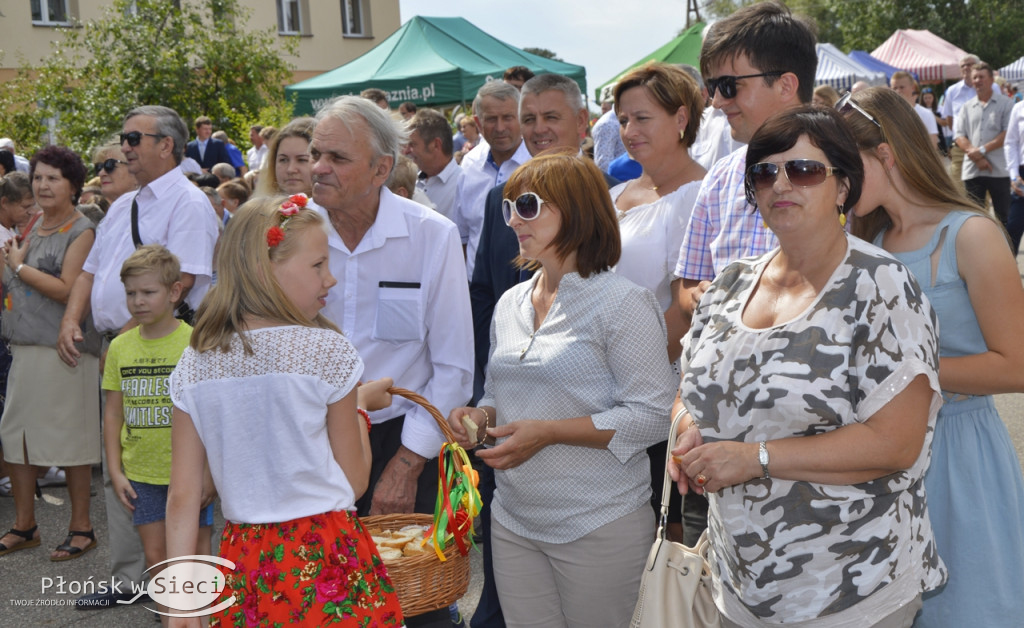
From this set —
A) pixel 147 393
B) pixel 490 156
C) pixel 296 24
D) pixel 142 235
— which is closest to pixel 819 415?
pixel 147 393

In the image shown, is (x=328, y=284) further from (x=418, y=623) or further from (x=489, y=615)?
(x=489, y=615)

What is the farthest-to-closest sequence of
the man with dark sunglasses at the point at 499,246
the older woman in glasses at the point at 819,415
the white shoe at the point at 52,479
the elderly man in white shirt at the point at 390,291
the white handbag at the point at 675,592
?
1. the white shoe at the point at 52,479
2. the man with dark sunglasses at the point at 499,246
3. the elderly man in white shirt at the point at 390,291
4. the white handbag at the point at 675,592
5. the older woman in glasses at the point at 819,415

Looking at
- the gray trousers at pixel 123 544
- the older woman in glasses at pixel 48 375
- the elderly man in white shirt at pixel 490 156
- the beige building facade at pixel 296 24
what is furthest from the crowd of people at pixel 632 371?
the beige building facade at pixel 296 24

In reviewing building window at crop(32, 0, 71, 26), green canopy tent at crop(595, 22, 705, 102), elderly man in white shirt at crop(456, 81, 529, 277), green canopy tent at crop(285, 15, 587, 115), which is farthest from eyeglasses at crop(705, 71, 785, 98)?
building window at crop(32, 0, 71, 26)

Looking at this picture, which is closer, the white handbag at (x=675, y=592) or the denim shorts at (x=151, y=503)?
the white handbag at (x=675, y=592)

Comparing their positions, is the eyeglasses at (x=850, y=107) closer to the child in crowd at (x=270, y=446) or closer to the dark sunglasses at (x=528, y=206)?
the dark sunglasses at (x=528, y=206)

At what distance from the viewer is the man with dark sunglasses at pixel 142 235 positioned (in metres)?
4.84

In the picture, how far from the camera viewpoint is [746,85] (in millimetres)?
3014

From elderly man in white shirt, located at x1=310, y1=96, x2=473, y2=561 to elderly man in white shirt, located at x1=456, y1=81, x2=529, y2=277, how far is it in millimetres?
2499

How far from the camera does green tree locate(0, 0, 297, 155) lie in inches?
734

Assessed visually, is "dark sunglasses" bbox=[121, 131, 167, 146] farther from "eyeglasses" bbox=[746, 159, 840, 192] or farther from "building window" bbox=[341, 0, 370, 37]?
"building window" bbox=[341, 0, 370, 37]

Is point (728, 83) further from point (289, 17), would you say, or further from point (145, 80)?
point (289, 17)

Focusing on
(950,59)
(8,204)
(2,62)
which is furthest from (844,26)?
(8,204)

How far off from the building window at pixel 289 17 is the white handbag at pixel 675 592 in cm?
3175
